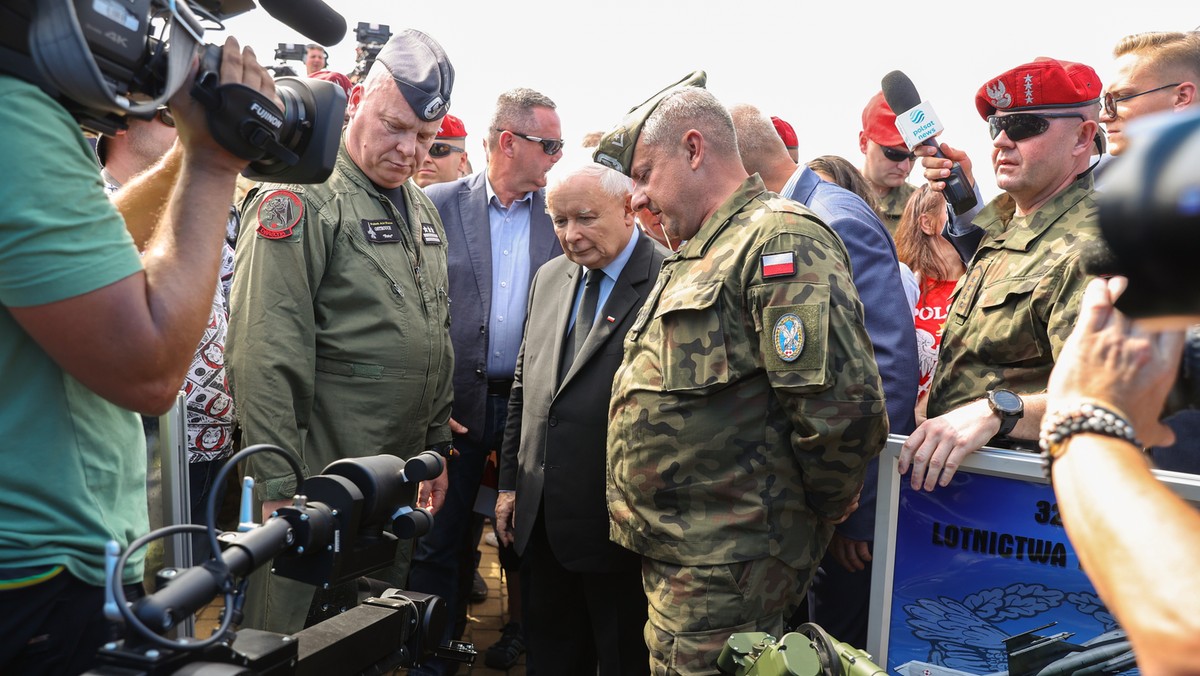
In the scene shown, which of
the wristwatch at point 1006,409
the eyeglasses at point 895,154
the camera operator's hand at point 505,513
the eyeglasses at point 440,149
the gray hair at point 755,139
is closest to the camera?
the wristwatch at point 1006,409

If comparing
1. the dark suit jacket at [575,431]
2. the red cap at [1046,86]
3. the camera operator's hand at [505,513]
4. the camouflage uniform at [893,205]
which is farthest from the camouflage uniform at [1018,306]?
the camouflage uniform at [893,205]

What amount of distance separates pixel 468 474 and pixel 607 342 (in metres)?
1.12

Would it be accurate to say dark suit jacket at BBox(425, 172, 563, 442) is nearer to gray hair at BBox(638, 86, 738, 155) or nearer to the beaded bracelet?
gray hair at BBox(638, 86, 738, 155)

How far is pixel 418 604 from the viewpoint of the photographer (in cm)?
169

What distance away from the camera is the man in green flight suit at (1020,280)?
2.35 m

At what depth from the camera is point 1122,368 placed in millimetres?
1062

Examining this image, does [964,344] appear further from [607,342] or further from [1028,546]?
[607,342]

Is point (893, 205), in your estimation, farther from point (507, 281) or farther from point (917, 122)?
point (507, 281)

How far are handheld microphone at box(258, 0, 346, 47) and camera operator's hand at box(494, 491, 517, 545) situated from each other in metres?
2.06

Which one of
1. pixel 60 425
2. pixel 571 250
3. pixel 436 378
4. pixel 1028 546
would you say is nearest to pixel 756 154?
pixel 571 250

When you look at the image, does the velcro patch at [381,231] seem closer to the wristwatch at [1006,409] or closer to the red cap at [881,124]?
the wristwatch at [1006,409]

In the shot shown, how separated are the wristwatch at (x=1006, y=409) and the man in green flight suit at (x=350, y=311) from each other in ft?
5.81

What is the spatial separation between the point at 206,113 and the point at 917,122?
103 inches

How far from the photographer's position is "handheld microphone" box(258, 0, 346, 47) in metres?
1.78
